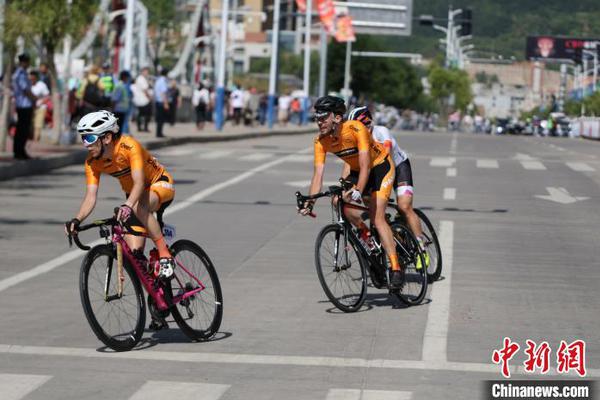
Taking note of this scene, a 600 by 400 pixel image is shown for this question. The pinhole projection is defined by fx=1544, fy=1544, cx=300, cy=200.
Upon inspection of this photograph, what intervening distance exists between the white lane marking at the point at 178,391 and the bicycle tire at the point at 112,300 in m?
1.02

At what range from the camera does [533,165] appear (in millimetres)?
33844

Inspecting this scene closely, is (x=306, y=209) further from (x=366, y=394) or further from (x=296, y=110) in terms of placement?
(x=296, y=110)

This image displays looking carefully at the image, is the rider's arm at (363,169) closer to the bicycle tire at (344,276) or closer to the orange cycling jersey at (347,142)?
the orange cycling jersey at (347,142)

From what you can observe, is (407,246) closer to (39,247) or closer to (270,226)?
(39,247)

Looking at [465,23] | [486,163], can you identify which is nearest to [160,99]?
[486,163]

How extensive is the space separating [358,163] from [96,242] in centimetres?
546

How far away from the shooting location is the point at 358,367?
29.8ft

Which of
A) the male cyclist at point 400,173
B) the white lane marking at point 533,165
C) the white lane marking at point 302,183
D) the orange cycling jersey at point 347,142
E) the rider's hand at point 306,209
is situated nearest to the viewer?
the rider's hand at point 306,209

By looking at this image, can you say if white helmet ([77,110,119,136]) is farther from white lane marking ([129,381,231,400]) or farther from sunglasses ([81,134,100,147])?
white lane marking ([129,381,231,400])

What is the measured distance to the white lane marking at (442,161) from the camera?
107 ft

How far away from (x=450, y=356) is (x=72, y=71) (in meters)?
44.0

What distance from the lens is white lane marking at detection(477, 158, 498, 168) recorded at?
32978 millimetres

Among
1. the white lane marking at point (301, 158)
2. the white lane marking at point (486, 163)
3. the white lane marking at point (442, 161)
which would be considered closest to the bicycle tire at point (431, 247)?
the white lane marking at point (442, 161)

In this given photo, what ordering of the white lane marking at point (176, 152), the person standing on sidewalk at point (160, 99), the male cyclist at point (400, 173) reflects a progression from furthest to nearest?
the person standing on sidewalk at point (160, 99) < the white lane marking at point (176, 152) < the male cyclist at point (400, 173)
